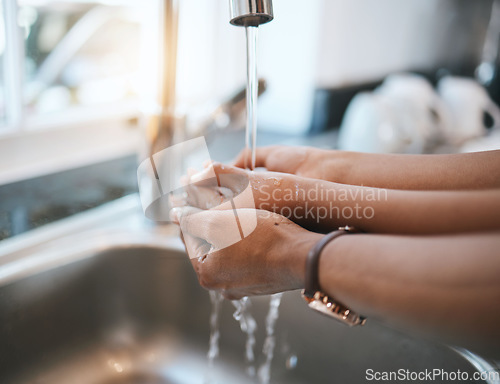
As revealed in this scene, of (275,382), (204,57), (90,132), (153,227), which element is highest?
(204,57)

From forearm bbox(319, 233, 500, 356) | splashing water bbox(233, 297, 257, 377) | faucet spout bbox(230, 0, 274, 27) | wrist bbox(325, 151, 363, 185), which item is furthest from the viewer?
splashing water bbox(233, 297, 257, 377)

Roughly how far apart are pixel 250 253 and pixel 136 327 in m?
0.35

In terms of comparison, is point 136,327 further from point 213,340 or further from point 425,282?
point 425,282

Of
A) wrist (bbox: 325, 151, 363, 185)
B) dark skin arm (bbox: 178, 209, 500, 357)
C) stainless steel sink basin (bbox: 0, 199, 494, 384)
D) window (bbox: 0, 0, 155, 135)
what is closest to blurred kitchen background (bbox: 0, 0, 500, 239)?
window (bbox: 0, 0, 155, 135)

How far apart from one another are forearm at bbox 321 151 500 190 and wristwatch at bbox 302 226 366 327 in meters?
0.18

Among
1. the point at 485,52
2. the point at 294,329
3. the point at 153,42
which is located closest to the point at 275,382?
the point at 294,329

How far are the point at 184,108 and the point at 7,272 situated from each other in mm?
356

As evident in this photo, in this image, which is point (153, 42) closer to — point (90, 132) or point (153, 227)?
point (90, 132)

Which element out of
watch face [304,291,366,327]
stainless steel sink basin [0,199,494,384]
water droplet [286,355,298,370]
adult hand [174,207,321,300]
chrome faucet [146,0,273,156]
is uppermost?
chrome faucet [146,0,273,156]

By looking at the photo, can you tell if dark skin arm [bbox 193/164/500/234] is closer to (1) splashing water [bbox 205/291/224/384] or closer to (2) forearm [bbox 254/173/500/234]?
(2) forearm [bbox 254/173/500/234]

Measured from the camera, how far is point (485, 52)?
247cm

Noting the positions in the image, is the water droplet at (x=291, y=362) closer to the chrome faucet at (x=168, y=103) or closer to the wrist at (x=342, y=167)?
the wrist at (x=342, y=167)

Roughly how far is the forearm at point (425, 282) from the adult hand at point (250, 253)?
0.04 metres

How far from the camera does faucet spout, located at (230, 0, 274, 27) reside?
0.39 meters
